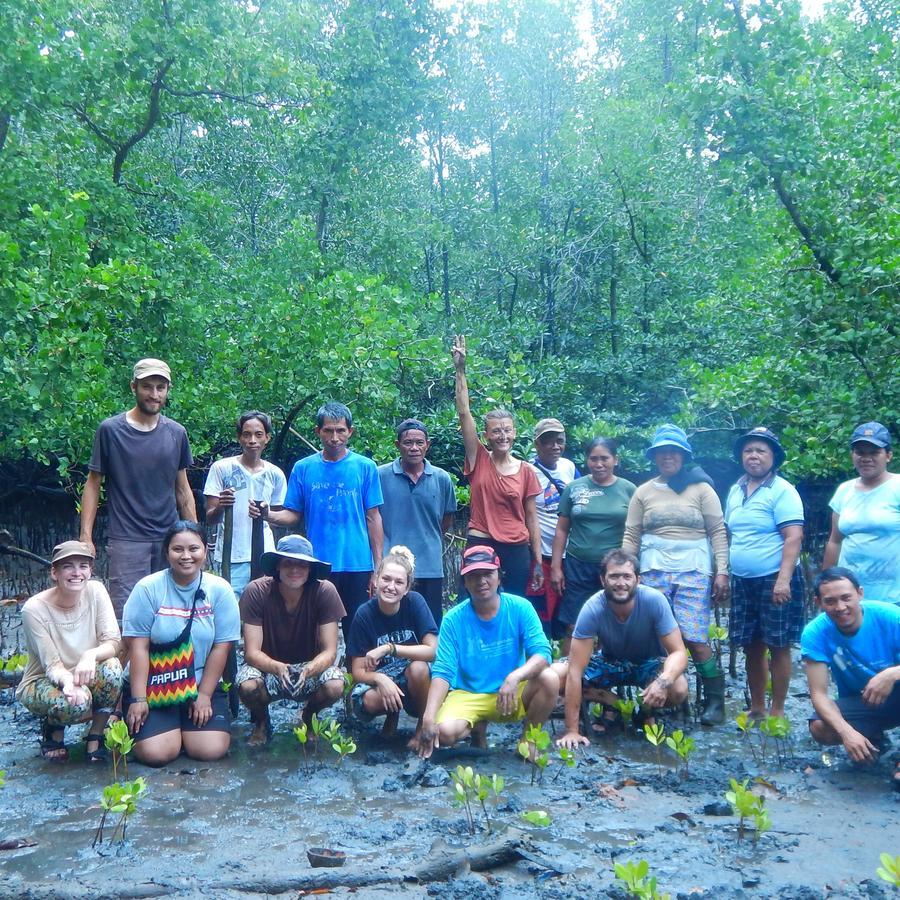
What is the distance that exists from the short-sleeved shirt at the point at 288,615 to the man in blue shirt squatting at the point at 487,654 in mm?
797

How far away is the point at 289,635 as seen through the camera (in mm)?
5793

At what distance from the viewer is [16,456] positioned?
36.1 feet

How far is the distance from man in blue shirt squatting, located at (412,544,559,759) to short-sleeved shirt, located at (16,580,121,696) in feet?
6.47

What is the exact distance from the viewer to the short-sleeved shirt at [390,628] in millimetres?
5664

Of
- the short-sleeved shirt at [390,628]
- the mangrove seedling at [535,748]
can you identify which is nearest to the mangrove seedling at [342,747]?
the short-sleeved shirt at [390,628]

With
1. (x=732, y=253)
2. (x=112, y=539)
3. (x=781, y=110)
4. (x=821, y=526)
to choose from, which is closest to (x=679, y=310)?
(x=732, y=253)

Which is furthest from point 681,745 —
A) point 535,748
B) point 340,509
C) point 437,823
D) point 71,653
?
point 71,653

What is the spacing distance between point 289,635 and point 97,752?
1.27m

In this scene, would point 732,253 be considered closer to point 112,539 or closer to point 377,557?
point 377,557

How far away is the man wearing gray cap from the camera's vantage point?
580cm

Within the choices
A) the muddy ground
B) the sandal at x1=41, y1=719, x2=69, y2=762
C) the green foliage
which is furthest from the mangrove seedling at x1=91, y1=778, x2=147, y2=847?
the green foliage

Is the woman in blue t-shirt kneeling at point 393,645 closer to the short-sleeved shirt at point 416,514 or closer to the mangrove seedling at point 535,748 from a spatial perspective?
the short-sleeved shirt at point 416,514

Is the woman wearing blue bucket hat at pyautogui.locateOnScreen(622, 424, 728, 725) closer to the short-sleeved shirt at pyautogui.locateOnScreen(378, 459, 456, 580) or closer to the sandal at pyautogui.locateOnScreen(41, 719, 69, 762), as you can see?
the short-sleeved shirt at pyautogui.locateOnScreen(378, 459, 456, 580)

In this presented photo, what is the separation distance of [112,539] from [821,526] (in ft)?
27.9
